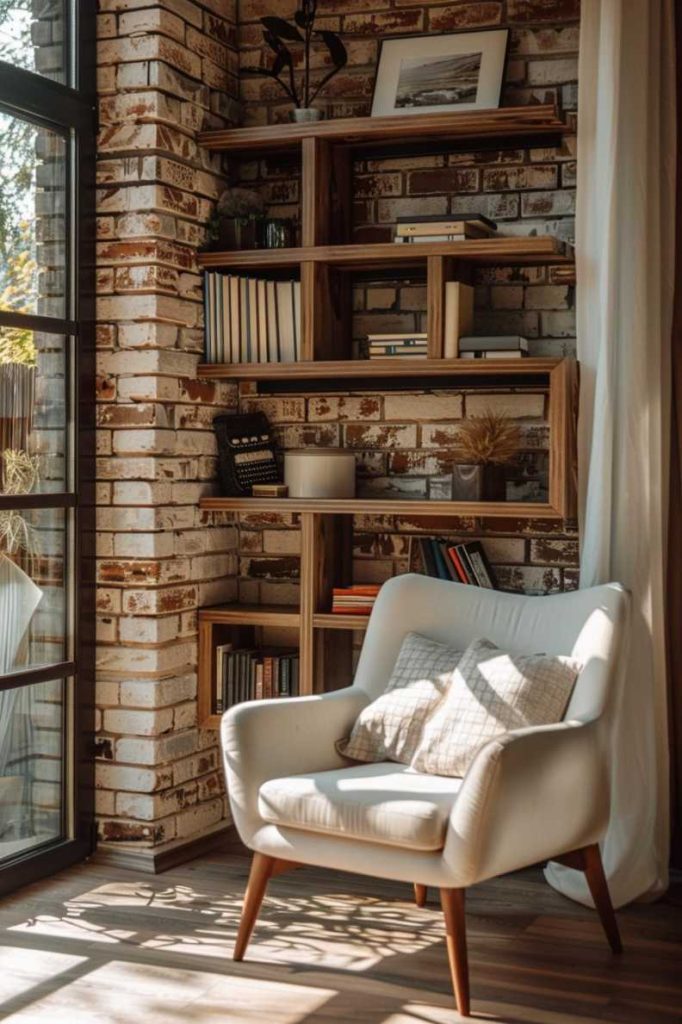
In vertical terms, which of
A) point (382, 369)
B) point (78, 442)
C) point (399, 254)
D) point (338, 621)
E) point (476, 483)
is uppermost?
point (399, 254)

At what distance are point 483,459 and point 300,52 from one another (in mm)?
1483

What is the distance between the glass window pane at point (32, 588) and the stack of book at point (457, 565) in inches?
41.8

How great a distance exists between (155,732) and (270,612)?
51 centimetres

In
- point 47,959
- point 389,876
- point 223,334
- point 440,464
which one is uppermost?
point 223,334

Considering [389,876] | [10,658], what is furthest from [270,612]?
[389,876]

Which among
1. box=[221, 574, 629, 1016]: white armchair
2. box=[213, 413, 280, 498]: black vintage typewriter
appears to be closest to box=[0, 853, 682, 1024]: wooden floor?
box=[221, 574, 629, 1016]: white armchair

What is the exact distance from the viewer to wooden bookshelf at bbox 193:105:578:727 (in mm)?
3793

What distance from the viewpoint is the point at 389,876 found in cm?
300

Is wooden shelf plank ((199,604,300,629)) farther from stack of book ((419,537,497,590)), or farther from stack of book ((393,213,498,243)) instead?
stack of book ((393,213,498,243))

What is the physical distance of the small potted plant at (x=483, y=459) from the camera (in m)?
3.85

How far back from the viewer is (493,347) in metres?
3.83

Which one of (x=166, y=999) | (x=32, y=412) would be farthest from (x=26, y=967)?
(x=32, y=412)

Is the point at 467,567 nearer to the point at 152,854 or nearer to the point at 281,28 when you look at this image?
the point at 152,854

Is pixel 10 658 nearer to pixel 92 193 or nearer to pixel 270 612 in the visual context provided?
pixel 270 612
